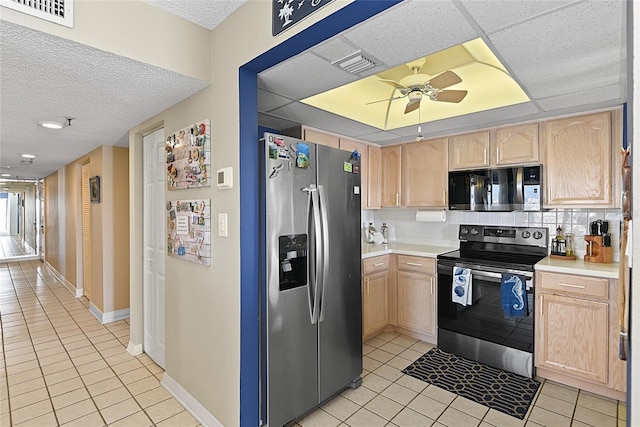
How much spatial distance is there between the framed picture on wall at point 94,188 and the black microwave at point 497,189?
4.31 meters

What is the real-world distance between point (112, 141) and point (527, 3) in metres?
4.11

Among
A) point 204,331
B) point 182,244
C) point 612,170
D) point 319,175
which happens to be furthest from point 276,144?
point 612,170

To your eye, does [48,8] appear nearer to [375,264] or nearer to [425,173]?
[375,264]

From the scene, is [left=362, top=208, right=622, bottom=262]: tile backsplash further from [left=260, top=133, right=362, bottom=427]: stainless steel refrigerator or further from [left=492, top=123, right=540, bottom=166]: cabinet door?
[left=260, top=133, right=362, bottom=427]: stainless steel refrigerator

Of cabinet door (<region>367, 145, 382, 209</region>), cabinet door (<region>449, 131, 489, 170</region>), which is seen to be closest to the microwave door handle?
cabinet door (<region>449, 131, 489, 170</region>)

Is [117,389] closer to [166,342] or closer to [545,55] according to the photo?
[166,342]

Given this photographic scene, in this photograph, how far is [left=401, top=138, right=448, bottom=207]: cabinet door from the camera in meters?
3.58

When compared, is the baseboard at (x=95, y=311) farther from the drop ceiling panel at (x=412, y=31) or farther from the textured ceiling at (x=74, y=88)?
the drop ceiling panel at (x=412, y=31)

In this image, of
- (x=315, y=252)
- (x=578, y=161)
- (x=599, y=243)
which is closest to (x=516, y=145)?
(x=578, y=161)

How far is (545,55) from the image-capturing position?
1.77m

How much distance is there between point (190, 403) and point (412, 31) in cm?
271

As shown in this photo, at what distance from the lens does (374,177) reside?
4008mm

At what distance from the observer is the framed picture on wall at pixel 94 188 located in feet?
13.7

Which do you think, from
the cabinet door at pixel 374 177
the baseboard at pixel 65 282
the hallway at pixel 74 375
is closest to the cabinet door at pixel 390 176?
the cabinet door at pixel 374 177
